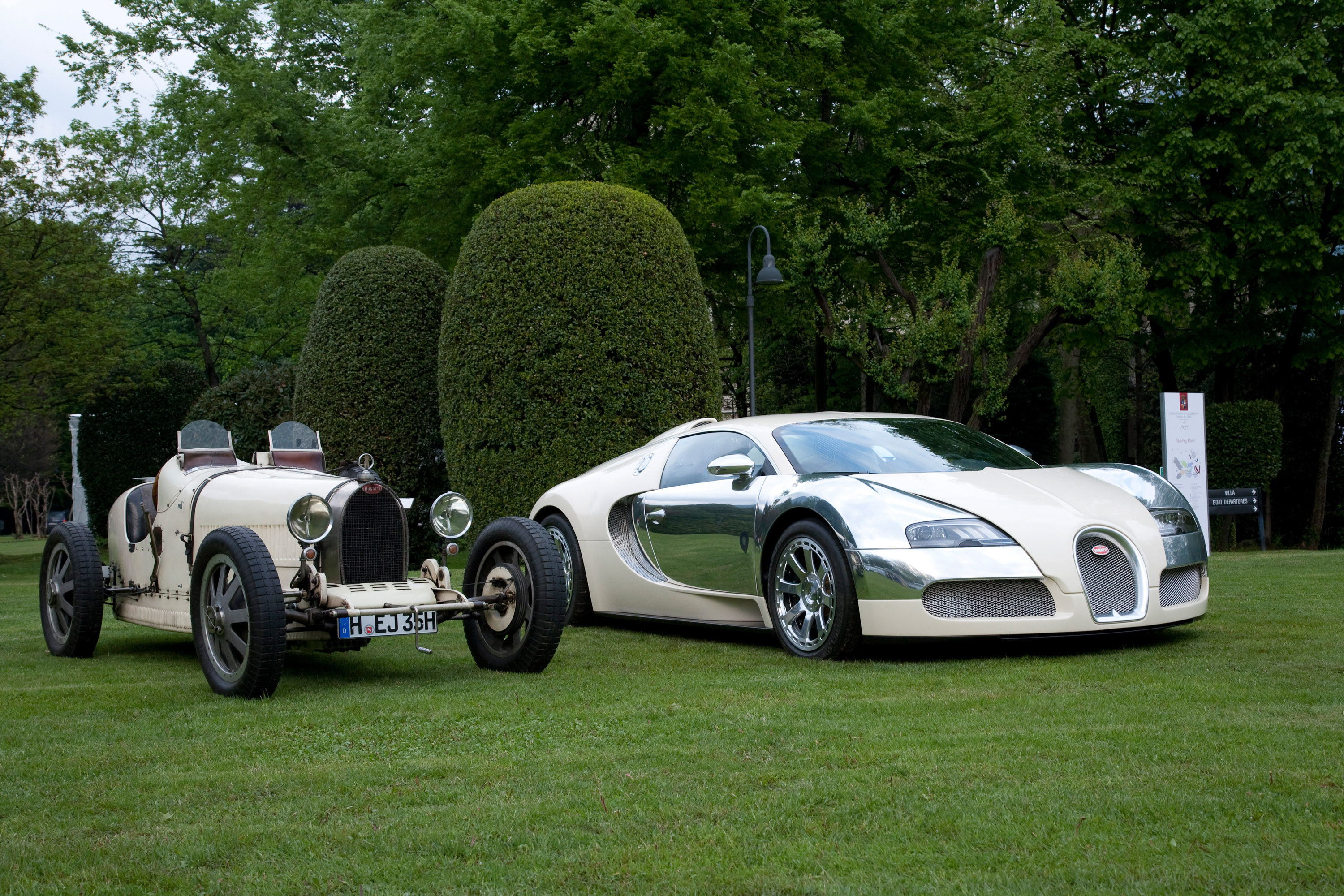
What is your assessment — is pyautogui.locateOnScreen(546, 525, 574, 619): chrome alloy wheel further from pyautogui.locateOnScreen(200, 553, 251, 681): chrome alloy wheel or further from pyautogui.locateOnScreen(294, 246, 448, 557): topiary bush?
pyautogui.locateOnScreen(294, 246, 448, 557): topiary bush

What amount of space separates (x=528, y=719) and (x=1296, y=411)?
77.5 ft

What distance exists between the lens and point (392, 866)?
3174mm

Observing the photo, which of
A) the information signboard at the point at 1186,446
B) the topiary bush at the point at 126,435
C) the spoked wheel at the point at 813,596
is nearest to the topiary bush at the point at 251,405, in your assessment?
the topiary bush at the point at 126,435

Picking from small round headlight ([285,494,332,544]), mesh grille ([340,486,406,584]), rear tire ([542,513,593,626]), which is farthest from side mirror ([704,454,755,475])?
small round headlight ([285,494,332,544])

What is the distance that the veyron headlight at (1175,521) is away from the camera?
23.4 ft

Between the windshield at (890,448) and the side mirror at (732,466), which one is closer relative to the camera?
the side mirror at (732,466)

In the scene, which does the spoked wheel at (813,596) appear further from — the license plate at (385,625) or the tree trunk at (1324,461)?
the tree trunk at (1324,461)

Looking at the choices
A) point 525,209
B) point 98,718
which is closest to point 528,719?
point 98,718

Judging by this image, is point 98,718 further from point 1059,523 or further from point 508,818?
point 1059,523

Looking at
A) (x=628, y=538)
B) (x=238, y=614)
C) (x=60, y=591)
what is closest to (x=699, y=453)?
(x=628, y=538)

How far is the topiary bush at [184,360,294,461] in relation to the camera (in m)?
20.5

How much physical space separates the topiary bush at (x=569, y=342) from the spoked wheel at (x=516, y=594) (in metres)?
7.14

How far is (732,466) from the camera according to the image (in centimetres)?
740

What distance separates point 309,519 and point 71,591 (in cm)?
269
